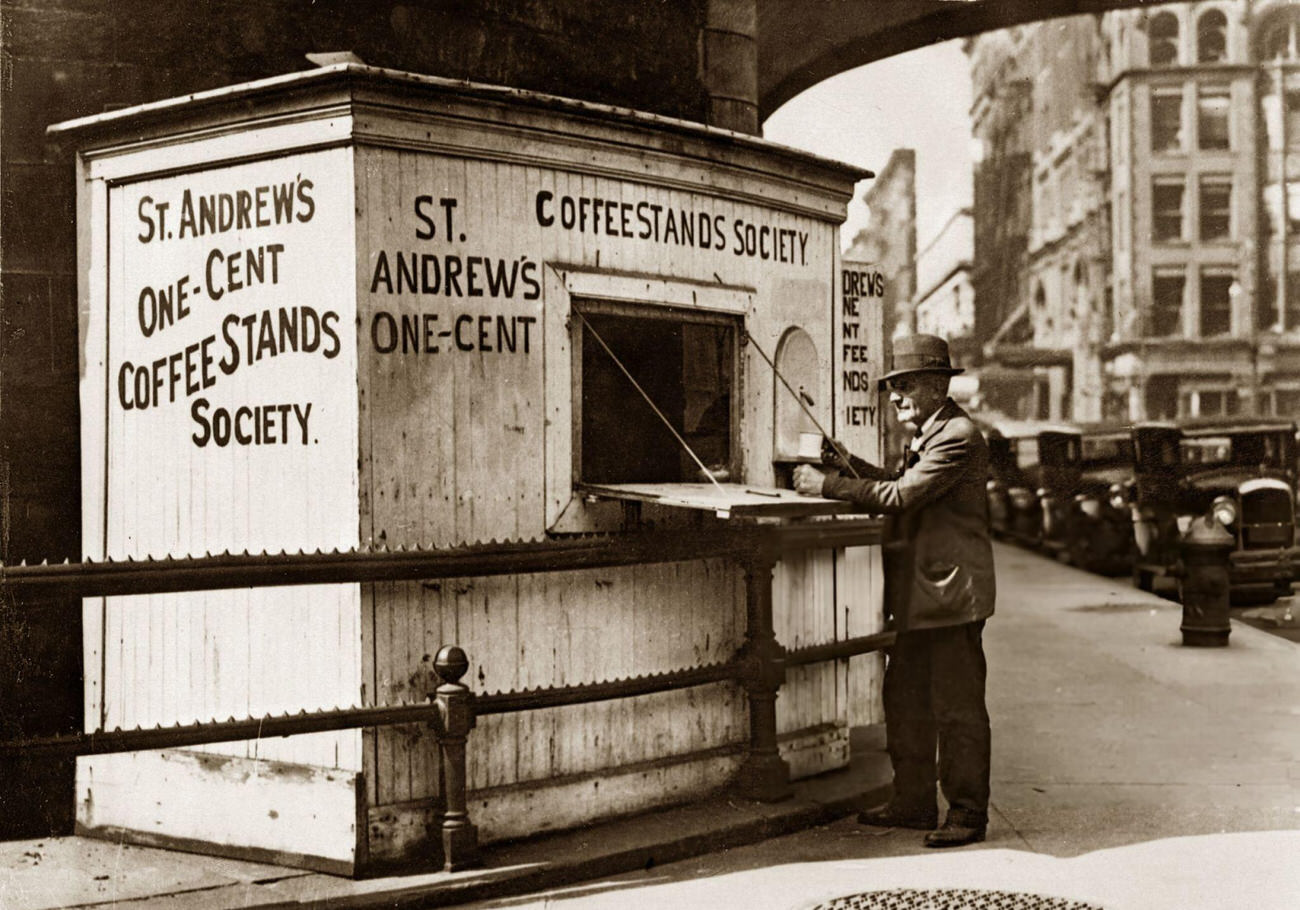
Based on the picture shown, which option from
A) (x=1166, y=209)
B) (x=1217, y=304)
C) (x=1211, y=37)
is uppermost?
(x=1211, y=37)

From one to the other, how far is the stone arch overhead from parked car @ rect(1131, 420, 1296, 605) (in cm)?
840

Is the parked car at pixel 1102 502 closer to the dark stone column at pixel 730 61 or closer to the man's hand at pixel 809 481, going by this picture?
the dark stone column at pixel 730 61

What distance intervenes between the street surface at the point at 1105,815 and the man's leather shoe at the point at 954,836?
0.07m

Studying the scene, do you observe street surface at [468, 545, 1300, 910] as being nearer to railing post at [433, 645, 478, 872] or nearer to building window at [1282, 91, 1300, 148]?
railing post at [433, 645, 478, 872]

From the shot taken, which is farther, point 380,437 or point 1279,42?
point 1279,42

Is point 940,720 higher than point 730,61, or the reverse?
point 730,61

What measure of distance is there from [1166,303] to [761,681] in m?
46.9

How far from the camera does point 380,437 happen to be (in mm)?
5594

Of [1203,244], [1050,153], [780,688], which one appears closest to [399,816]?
[780,688]

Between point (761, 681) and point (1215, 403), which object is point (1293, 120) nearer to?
point (1215, 403)

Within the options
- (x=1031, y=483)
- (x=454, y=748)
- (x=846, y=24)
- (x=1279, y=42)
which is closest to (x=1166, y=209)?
(x=1279, y=42)

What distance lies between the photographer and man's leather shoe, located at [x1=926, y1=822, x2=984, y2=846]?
6.11 meters

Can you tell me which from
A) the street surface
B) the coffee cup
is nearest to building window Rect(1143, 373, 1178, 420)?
the street surface

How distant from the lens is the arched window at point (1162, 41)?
5062cm
